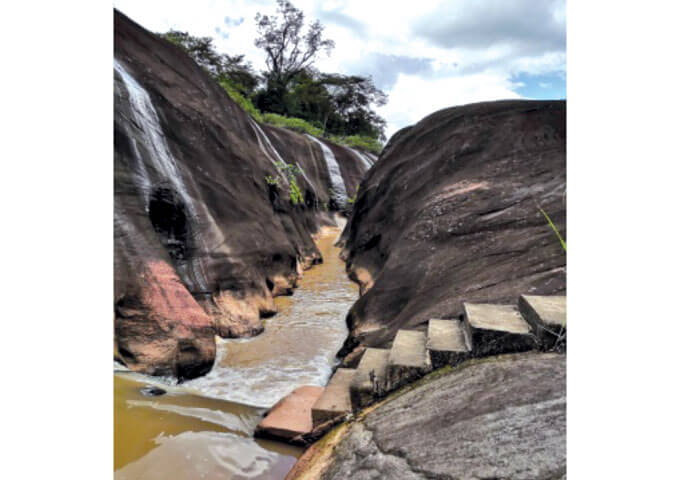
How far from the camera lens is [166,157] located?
222 inches

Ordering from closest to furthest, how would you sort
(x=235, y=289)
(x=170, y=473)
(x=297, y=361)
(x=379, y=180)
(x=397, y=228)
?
(x=170, y=473), (x=297, y=361), (x=235, y=289), (x=397, y=228), (x=379, y=180)

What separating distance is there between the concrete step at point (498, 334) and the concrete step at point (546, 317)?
51 mm

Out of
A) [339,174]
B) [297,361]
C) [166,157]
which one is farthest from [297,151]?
[297,361]

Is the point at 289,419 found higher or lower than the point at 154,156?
lower

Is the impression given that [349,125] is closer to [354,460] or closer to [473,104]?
[473,104]

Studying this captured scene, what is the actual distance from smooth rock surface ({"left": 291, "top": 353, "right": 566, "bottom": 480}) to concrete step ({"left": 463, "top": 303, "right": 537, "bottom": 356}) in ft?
0.29

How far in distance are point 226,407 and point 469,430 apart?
2344 millimetres

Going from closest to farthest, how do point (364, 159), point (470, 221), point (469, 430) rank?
point (469, 430)
point (470, 221)
point (364, 159)

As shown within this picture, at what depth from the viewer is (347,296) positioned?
7418 millimetres

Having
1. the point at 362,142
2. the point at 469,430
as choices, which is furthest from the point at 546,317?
the point at 362,142

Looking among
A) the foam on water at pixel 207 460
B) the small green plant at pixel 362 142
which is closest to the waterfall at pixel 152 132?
the foam on water at pixel 207 460

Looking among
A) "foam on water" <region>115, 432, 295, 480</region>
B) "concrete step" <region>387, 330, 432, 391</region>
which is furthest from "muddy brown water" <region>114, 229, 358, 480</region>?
"concrete step" <region>387, 330, 432, 391</region>

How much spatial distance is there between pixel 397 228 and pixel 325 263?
163 inches

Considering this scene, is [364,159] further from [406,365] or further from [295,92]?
[406,365]
